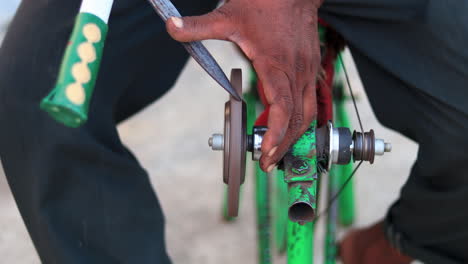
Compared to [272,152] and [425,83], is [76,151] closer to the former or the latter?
[272,152]

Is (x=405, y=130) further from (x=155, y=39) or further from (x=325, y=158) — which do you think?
(x=155, y=39)

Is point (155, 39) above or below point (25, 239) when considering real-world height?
above

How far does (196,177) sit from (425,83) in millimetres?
993

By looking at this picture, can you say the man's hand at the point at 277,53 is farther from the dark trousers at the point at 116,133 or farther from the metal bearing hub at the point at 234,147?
the dark trousers at the point at 116,133

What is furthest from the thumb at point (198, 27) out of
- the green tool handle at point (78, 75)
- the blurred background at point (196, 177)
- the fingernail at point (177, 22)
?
the blurred background at point (196, 177)

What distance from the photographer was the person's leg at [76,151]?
82cm

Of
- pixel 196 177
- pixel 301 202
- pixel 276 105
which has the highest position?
pixel 276 105

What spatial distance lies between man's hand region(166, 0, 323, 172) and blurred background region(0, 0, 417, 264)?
0.83m

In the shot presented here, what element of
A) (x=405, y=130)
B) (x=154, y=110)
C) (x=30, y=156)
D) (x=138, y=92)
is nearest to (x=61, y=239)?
(x=30, y=156)

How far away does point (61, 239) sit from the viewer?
2.79 feet

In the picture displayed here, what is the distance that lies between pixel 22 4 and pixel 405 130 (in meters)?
0.66

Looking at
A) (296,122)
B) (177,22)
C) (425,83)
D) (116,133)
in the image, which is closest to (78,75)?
(177,22)

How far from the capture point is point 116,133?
0.91m

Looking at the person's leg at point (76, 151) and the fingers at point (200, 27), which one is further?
the person's leg at point (76, 151)
